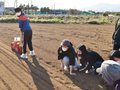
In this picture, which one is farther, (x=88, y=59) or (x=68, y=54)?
(x=68, y=54)

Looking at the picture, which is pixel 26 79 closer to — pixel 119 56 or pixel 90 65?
pixel 90 65

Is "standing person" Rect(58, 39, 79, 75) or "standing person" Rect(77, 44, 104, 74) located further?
"standing person" Rect(58, 39, 79, 75)

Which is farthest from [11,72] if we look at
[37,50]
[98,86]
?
[37,50]

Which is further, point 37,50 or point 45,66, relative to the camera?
point 37,50

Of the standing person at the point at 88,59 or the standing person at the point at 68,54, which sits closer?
the standing person at the point at 88,59

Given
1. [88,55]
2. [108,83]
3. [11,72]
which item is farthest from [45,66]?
[108,83]

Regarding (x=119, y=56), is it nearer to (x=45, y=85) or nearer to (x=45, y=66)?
(x=45, y=85)

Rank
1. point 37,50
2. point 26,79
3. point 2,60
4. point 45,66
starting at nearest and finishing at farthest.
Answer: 1. point 26,79
2. point 45,66
3. point 2,60
4. point 37,50

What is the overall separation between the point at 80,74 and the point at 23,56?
10.0ft

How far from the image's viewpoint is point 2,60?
1183cm

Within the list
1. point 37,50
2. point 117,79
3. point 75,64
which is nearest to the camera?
point 117,79

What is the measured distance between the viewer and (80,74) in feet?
31.3

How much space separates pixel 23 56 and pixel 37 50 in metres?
2.37

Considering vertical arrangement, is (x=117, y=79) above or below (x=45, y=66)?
above
